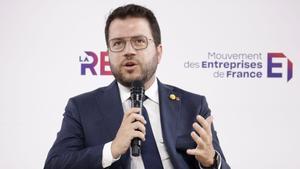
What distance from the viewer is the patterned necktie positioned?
2.05 meters

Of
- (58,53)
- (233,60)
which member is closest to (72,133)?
(58,53)

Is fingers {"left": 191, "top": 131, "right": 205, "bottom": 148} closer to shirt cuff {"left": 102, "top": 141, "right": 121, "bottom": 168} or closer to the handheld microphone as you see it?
the handheld microphone

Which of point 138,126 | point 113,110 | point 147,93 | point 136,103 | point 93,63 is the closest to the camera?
point 138,126

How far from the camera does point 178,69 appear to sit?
3.36 m

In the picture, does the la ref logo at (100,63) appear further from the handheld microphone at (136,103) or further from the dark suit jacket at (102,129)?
the handheld microphone at (136,103)

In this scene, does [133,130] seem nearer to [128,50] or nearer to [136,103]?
[136,103]

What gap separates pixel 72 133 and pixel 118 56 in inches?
20.8

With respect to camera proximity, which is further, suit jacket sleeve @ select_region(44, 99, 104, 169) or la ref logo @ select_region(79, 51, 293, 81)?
la ref logo @ select_region(79, 51, 293, 81)

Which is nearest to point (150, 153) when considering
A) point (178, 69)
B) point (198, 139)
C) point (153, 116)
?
point (153, 116)

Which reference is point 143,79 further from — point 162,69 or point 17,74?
point 17,74

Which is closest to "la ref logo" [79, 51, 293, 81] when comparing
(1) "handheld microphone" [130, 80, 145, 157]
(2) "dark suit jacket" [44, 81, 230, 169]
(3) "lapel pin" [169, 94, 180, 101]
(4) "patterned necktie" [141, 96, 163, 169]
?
(2) "dark suit jacket" [44, 81, 230, 169]

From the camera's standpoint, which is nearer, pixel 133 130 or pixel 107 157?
pixel 133 130

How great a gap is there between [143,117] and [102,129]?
A: 0.33m

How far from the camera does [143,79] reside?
2.24 meters
